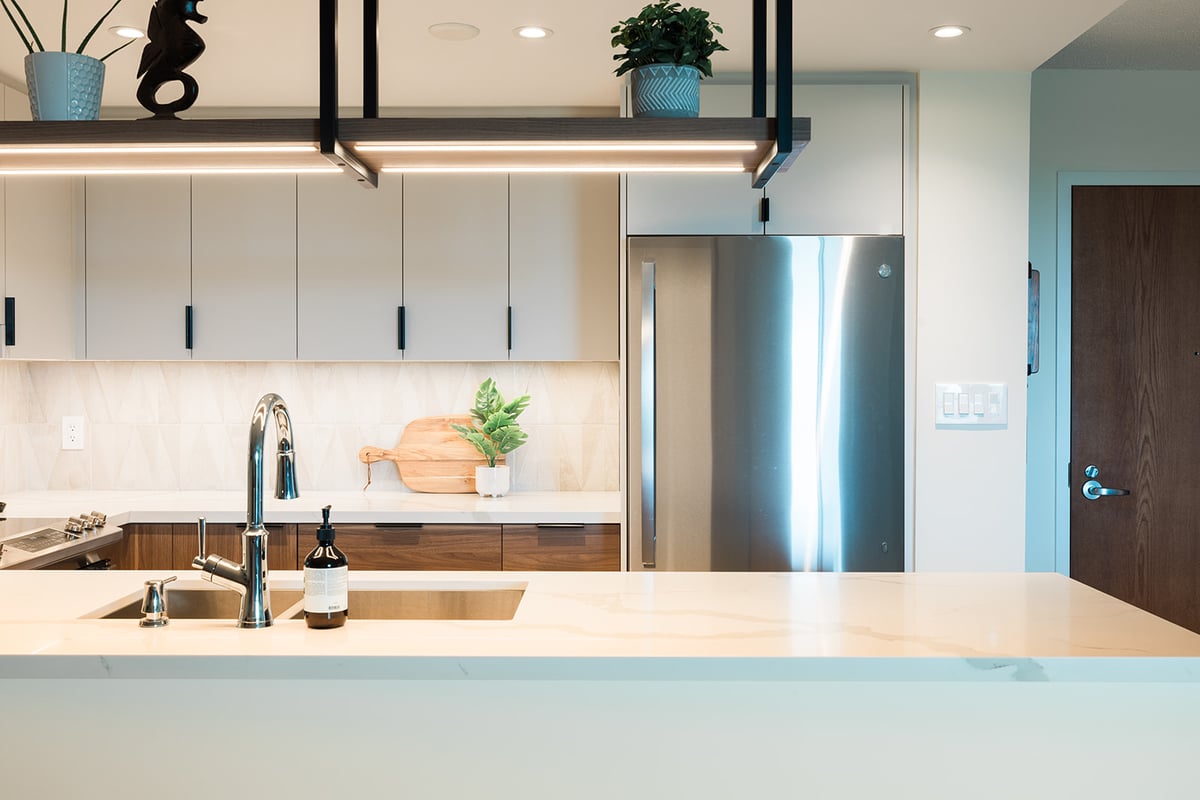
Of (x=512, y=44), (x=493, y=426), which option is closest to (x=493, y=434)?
(x=493, y=426)

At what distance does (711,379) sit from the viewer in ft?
10.2

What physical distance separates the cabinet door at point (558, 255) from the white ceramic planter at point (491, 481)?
17.4 inches

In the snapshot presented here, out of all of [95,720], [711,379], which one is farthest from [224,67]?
[95,720]

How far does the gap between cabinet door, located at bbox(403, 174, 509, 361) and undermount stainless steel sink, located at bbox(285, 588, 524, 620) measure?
1600 mm

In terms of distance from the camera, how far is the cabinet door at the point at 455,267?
3.59 meters

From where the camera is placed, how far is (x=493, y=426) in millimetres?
3592

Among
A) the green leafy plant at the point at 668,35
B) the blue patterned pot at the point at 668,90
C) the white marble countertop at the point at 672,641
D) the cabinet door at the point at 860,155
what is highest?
the cabinet door at the point at 860,155

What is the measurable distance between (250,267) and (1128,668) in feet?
10.3

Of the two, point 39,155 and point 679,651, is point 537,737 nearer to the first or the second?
point 679,651

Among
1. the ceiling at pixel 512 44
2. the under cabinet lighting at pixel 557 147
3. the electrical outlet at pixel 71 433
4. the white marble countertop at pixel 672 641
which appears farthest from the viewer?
the electrical outlet at pixel 71 433

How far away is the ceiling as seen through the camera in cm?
262

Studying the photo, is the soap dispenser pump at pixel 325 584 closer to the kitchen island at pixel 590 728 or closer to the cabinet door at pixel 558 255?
the kitchen island at pixel 590 728

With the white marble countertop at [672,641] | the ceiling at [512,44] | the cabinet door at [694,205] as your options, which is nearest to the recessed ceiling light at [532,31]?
the ceiling at [512,44]

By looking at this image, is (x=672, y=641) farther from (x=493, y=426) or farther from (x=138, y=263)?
(x=138, y=263)
